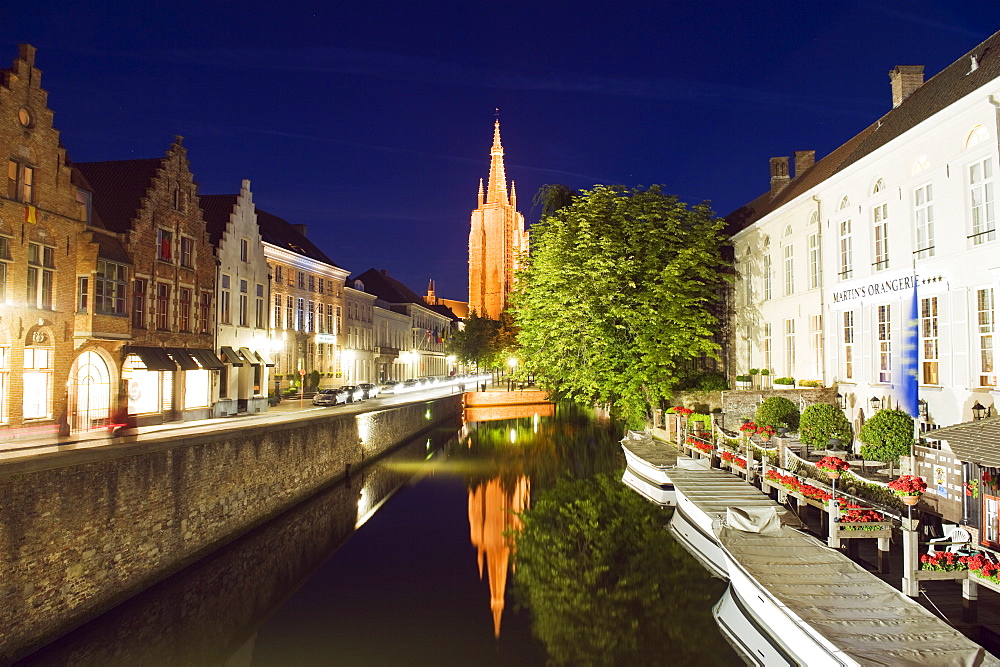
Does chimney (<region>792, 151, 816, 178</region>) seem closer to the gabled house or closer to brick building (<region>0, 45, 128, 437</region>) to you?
the gabled house

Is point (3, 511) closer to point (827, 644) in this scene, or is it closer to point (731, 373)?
point (827, 644)

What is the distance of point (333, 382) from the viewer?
5694 cm

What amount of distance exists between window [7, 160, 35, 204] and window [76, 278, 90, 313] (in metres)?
3.35

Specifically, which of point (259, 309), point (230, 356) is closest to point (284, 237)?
point (259, 309)

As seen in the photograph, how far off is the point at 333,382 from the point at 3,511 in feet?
152

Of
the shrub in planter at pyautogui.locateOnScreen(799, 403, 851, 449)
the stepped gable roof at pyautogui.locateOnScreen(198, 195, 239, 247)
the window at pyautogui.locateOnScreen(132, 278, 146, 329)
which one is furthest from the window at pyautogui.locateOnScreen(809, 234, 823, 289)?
the stepped gable roof at pyautogui.locateOnScreen(198, 195, 239, 247)

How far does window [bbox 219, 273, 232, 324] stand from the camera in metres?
35.8

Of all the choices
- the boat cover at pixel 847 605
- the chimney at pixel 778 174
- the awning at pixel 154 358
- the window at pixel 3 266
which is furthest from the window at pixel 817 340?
the window at pixel 3 266

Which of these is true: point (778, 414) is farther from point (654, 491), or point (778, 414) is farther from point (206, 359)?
point (206, 359)

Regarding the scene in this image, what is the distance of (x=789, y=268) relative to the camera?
32.6 m

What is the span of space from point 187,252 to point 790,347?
28995 millimetres

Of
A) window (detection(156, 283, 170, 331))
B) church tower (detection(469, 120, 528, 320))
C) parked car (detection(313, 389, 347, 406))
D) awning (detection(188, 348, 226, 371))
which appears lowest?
parked car (detection(313, 389, 347, 406))

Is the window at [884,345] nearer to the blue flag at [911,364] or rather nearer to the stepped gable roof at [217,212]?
the blue flag at [911,364]

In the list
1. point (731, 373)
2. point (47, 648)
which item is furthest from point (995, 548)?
point (731, 373)
